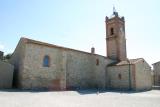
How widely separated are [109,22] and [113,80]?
12891 millimetres

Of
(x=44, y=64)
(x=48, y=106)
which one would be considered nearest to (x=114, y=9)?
(x=44, y=64)

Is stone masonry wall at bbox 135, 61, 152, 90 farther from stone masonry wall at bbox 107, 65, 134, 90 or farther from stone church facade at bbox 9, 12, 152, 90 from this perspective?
stone masonry wall at bbox 107, 65, 134, 90

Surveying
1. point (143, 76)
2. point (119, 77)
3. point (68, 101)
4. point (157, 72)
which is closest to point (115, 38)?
point (119, 77)

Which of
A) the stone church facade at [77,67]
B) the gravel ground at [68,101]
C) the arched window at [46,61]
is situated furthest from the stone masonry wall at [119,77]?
the gravel ground at [68,101]

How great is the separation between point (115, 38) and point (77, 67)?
1143 centimetres

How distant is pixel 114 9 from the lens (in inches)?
1540

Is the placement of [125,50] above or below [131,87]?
above

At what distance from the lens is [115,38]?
35.4m

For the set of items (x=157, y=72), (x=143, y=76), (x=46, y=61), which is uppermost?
(x=46, y=61)

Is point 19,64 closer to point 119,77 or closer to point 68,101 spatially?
point 68,101

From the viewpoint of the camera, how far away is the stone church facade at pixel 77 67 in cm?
2323

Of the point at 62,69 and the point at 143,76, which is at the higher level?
the point at 62,69

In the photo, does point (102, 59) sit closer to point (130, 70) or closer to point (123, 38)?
point (130, 70)

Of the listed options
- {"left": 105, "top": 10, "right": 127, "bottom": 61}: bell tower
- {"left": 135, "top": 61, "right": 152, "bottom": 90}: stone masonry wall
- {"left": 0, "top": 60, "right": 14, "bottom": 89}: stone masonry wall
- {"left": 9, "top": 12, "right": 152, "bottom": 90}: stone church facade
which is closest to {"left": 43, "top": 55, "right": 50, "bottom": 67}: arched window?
{"left": 9, "top": 12, "right": 152, "bottom": 90}: stone church facade
